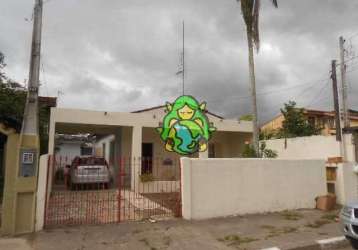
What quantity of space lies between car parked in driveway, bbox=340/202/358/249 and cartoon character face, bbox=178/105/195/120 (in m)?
7.28

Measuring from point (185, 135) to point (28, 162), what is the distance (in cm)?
671

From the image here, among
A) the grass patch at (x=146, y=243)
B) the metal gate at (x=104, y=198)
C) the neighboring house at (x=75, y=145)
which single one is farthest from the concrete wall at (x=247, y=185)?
the neighboring house at (x=75, y=145)

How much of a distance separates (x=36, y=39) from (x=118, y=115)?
7.14 metres

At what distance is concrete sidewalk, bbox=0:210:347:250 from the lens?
22.8 ft

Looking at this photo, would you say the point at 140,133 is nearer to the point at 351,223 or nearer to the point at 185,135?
Result: the point at 185,135

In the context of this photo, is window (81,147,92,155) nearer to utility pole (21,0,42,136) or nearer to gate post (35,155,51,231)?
gate post (35,155,51,231)

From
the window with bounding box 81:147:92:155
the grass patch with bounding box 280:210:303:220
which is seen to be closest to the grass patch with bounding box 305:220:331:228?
the grass patch with bounding box 280:210:303:220

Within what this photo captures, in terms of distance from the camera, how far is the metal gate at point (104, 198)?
29.6 feet

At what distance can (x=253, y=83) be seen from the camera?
13.1 m

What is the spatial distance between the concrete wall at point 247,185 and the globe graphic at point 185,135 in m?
3.35

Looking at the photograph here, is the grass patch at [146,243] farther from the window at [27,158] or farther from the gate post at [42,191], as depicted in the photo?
the window at [27,158]

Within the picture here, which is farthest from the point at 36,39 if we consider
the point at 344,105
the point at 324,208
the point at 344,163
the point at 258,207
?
the point at 344,105

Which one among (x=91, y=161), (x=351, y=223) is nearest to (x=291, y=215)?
(x=351, y=223)

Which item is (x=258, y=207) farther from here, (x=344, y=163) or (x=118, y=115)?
(x=118, y=115)
